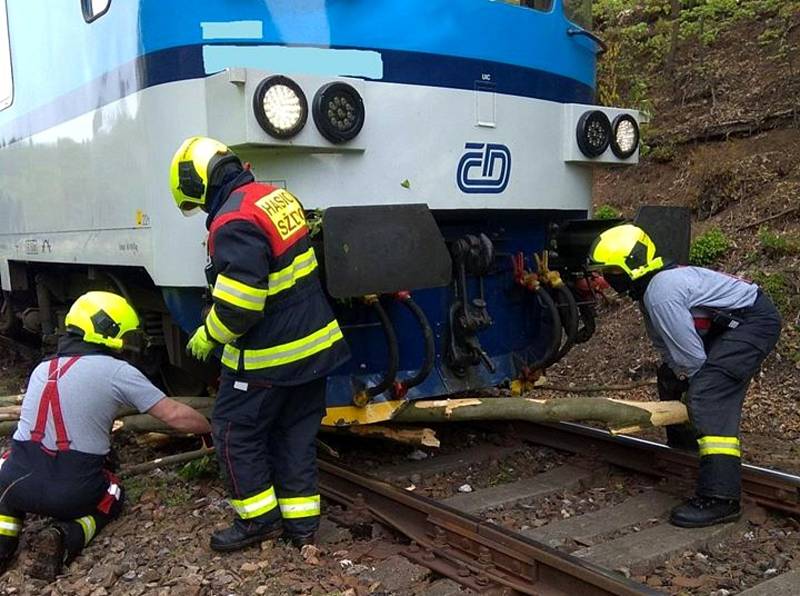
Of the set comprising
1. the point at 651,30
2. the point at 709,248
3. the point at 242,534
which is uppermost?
the point at 651,30

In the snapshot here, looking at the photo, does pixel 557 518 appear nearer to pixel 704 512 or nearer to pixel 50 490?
pixel 704 512

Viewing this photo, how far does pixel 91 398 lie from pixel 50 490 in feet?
1.42

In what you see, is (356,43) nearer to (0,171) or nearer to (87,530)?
(87,530)

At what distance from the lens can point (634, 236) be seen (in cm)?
417

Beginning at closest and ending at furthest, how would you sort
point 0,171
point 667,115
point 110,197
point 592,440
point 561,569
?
point 561,569 → point 110,197 → point 592,440 → point 0,171 → point 667,115

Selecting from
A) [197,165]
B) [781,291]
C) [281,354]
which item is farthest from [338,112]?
[781,291]

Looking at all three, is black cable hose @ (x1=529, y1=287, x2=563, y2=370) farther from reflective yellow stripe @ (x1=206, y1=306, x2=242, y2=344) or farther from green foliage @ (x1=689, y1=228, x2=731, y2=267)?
green foliage @ (x1=689, y1=228, x2=731, y2=267)

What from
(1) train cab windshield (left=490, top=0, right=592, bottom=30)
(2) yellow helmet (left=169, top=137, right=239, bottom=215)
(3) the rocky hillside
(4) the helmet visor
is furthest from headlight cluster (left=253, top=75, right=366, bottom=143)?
(3) the rocky hillside

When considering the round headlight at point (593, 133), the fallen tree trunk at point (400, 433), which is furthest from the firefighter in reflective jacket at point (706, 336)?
the fallen tree trunk at point (400, 433)

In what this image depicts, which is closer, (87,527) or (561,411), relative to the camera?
(87,527)

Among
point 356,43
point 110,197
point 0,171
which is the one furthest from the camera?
point 0,171

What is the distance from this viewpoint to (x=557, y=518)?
4.04 metres

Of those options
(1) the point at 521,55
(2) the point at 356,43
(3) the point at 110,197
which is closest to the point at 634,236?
(1) the point at 521,55

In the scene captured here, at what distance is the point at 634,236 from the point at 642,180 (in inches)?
269
